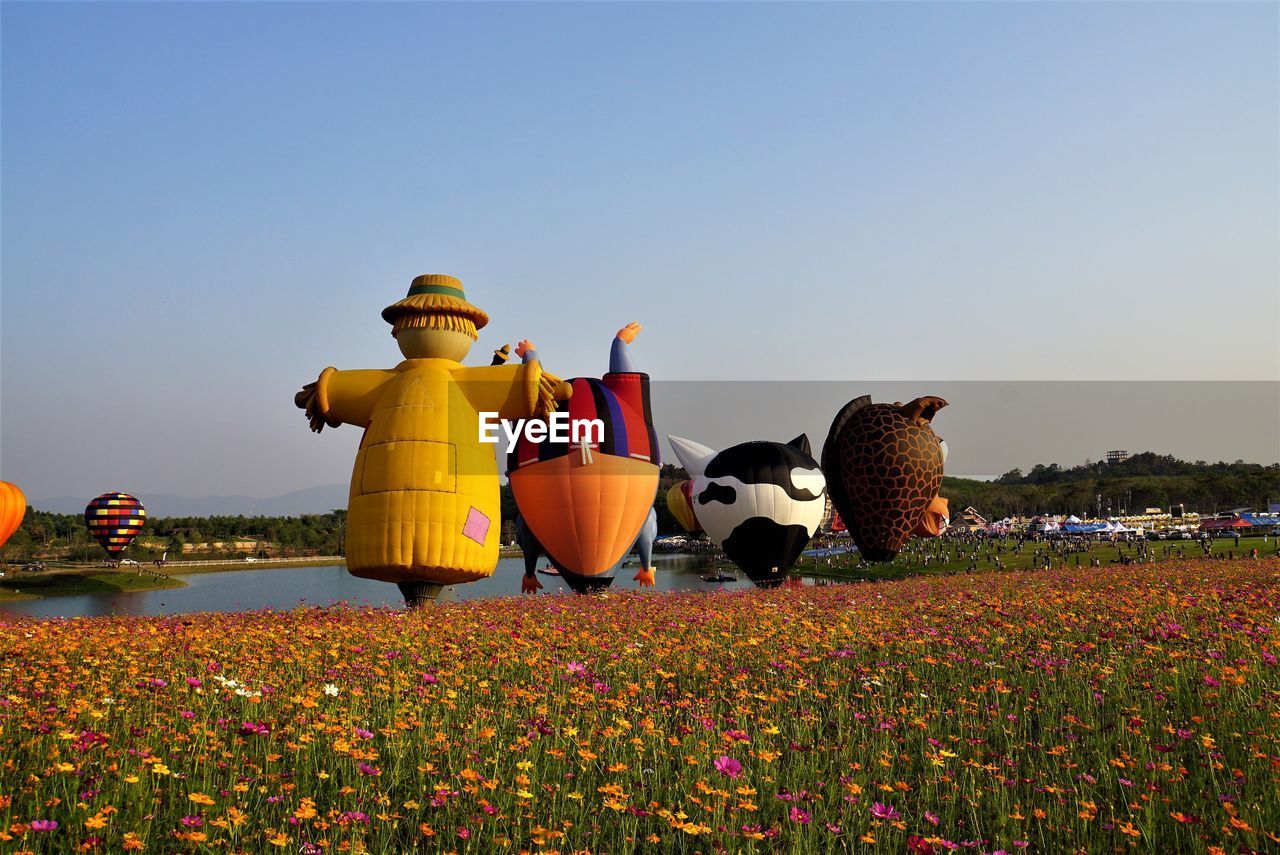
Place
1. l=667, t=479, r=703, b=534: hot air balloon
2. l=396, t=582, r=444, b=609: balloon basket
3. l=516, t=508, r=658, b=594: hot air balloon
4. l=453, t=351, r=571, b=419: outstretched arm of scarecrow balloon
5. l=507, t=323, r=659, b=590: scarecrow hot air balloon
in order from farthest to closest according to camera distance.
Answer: l=667, t=479, r=703, b=534: hot air balloon
l=516, t=508, r=658, b=594: hot air balloon
l=507, t=323, r=659, b=590: scarecrow hot air balloon
l=453, t=351, r=571, b=419: outstretched arm of scarecrow balloon
l=396, t=582, r=444, b=609: balloon basket

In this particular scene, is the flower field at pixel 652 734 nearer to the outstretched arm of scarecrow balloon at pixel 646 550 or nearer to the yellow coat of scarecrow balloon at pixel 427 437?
the yellow coat of scarecrow balloon at pixel 427 437

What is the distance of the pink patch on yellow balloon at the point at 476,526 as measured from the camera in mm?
14430

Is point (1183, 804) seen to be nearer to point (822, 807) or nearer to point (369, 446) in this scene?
point (822, 807)

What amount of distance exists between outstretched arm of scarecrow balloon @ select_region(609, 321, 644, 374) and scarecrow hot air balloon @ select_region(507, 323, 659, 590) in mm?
1962

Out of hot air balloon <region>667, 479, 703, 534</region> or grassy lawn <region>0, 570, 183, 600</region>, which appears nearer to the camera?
hot air balloon <region>667, 479, 703, 534</region>

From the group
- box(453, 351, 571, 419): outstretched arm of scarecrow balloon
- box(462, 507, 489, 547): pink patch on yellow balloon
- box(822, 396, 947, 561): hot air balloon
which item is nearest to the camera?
box(462, 507, 489, 547): pink patch on yellow balloon

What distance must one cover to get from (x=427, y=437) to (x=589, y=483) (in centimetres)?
397

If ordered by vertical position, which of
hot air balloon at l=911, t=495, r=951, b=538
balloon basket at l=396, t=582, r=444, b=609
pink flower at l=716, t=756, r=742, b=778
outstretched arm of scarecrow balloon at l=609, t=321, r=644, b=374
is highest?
outstretched arm of scarecrow balloon at l=609, t=321, r=644, b=374

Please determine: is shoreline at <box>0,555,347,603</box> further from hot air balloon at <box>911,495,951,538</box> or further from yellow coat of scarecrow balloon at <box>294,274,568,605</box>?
hot air balloon at <box>911,495,951,538</box>

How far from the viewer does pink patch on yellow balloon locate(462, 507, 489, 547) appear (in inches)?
568

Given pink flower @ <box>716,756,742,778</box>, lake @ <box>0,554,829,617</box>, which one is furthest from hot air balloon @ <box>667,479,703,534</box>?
pink flower @ <box>716,756,742,778</box>

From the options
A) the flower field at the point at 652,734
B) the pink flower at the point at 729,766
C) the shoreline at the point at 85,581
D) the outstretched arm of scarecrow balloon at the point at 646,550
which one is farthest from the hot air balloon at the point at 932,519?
the shoreline at the point at 85,581

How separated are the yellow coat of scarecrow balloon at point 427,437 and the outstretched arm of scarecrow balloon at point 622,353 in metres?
4.34

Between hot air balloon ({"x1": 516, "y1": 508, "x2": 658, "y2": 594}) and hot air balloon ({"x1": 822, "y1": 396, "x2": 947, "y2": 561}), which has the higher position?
hot air balloon ({"x1": 822, "y1": 396, "x2": 947, "y2": 561})
